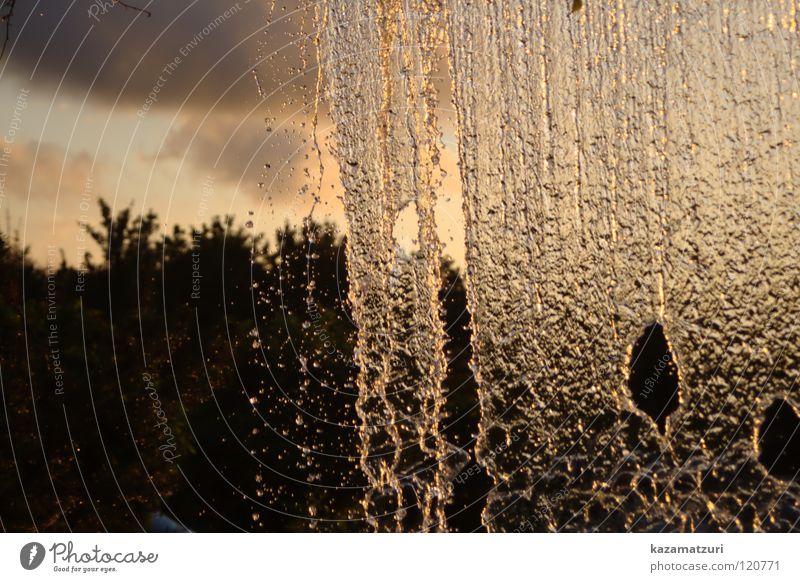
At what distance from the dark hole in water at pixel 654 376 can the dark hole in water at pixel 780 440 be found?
26 cm

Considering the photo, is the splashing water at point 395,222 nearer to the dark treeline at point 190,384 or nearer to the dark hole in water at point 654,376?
the dark treeline at point 190,384

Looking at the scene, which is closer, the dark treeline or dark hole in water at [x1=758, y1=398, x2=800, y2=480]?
dark hole in water at [x1=758, y1=398, x2=800, y2=480]

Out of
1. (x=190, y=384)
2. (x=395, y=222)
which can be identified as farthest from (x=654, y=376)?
(x=190, y=384)

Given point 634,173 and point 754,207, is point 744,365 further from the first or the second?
point 634,173

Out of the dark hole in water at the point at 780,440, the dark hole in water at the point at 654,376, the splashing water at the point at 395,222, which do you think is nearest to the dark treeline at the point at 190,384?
the splashing water at the point at 395,222

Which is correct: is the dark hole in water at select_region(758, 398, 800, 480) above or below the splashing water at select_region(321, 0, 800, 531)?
below

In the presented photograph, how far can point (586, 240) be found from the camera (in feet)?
8.53

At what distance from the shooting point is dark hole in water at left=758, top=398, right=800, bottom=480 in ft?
8.11

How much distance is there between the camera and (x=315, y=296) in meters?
2.84

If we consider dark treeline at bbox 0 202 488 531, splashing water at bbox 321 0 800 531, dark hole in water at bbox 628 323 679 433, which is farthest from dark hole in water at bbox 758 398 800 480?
dark treeline at bbox 0 202 488 531

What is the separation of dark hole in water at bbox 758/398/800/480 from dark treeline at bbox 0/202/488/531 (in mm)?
837

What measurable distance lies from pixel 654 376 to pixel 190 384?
1.50 metres

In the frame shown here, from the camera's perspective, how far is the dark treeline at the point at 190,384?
107 inches

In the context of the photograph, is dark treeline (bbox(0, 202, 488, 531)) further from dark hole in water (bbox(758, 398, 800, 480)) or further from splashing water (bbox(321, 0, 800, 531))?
dark hole in water (bbox(758, 398, 800, 480))
